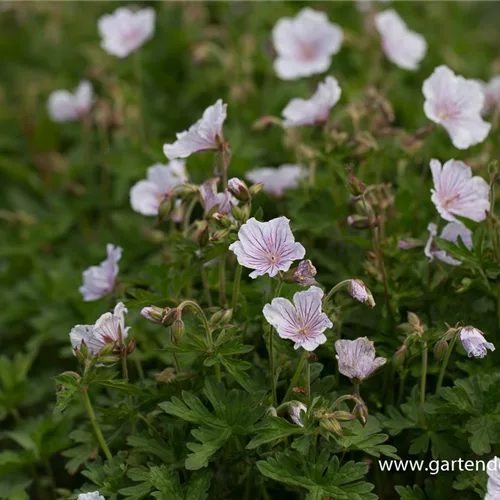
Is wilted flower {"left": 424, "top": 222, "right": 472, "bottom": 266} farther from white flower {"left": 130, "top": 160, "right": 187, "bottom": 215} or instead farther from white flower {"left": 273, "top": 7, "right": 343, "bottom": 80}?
white flower {"left": 273, "top": 7, "right": 343, "bottom": 80}

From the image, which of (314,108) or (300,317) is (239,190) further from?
(314,108)

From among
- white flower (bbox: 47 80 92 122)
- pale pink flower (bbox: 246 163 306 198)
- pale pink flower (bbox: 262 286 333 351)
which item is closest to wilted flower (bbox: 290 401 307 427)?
pale pink flower (bbox: 262 286 333 351)

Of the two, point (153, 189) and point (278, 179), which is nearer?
point (153, 189)

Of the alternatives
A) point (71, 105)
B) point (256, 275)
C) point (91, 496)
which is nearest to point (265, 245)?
point (256, 275)

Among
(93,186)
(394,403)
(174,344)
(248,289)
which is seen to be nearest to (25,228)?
(93,186)

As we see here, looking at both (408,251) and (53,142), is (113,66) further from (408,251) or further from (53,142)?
(408,251)
